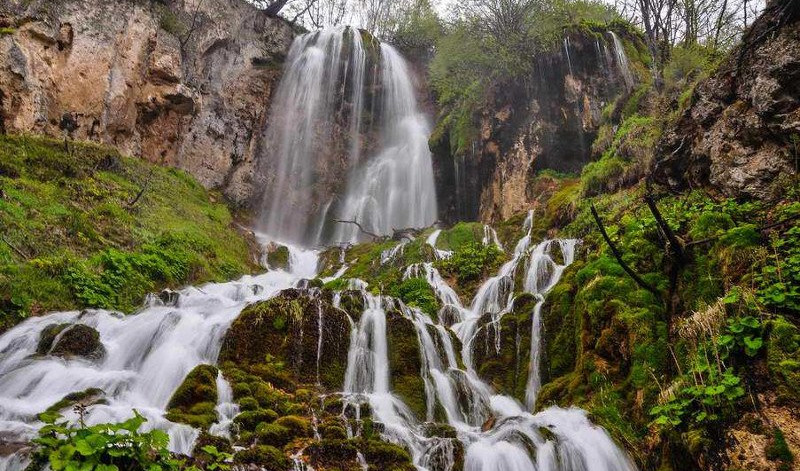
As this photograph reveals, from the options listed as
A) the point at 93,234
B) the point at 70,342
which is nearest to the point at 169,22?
the point at 93,234

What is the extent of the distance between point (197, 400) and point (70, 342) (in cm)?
301

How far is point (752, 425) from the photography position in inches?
170

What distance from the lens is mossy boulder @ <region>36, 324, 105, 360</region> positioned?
8086 mm

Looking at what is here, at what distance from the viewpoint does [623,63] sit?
19422 millimetres

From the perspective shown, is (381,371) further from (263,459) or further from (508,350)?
(263,459)

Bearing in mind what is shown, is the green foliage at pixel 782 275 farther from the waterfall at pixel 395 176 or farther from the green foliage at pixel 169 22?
the green foliage at pixel 169 22

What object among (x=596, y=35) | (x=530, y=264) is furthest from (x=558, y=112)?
(x=530, y=264)

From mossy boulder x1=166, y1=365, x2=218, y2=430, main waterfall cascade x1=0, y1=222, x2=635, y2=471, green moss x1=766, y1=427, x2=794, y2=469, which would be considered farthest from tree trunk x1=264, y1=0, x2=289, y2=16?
green moss x1=766, y1=427, x2=794, y2=469

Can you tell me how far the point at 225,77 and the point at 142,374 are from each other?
21.2 m

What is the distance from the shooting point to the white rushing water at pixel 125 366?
6.14 m

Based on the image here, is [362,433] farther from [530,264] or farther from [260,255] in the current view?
[260,255]

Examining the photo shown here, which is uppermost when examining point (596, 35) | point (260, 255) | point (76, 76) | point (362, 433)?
point (596, 35)

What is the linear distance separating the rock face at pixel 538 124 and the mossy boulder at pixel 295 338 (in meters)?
11.0

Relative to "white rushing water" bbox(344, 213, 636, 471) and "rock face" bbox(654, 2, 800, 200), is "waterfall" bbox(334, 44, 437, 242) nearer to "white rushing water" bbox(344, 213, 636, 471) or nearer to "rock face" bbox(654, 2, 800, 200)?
"white rushing water" bbox(344, 213, 636, 471)
